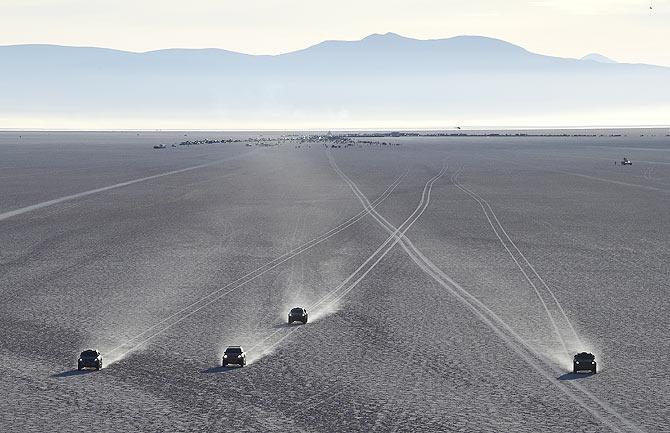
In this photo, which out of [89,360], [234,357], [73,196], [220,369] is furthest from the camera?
[73,196]

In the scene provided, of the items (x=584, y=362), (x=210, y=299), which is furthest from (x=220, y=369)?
(x=210, y=299)

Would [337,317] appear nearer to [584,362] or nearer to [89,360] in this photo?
[89,360]

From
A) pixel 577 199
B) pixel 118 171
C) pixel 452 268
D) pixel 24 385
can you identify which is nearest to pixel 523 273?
pixel 452 268

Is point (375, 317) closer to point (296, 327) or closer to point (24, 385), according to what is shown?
point (296, 327)

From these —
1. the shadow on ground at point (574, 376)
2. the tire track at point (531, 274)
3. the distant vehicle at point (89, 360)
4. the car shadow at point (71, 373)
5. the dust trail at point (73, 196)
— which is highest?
the distant vehicle at point (89, 360)

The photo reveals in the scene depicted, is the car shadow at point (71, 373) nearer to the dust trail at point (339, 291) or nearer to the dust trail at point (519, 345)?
the dust trail at point (339, 291)

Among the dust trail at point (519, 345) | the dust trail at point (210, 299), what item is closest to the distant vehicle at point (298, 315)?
the dust trail at point (210, 299)
